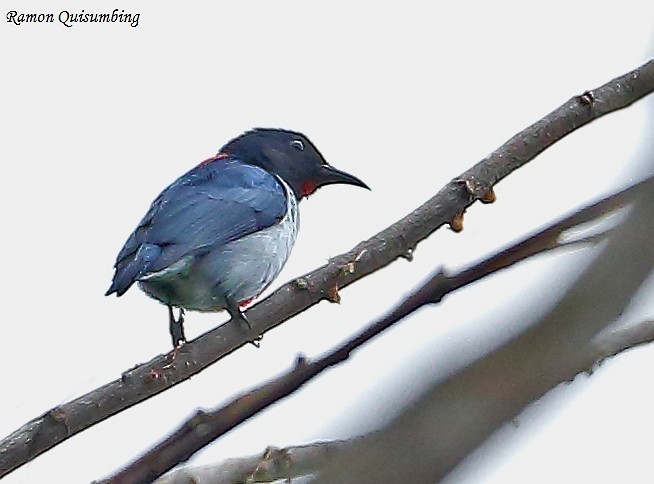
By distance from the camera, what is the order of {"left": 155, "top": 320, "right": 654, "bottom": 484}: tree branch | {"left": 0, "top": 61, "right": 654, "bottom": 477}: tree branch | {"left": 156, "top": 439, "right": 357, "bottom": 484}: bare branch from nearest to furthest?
1. {"left": 155, "top": 320, "right": 654, "bottom": 484}: tree branch
2. {"left": 156, "top": 439, "right": 357, "bottom": 484}: bare branch
3. {"left": 0, "top": 61, "right": 654, "bottom": 477}: tree branch

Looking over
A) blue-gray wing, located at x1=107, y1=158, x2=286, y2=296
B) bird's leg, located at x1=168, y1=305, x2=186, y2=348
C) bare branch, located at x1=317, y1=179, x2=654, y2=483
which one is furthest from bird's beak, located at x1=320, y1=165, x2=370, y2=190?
bare branch, located at x1=317, y1=179, x2=654, y2=483

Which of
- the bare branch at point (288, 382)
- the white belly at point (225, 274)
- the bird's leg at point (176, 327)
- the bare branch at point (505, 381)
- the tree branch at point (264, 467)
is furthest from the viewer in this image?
the white belly at point (225, 274)

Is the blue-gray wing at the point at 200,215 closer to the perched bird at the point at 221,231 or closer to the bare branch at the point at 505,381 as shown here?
the perched bird at the point at 221,231

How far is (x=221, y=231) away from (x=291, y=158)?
120cm

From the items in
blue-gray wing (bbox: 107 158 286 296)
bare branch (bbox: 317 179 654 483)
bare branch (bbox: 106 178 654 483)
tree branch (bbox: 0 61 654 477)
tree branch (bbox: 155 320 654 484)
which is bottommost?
tree branch (bbox: 155 320 654 484)

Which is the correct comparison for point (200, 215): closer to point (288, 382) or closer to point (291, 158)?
point (291, 158)

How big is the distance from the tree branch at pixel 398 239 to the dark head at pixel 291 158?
2607mm

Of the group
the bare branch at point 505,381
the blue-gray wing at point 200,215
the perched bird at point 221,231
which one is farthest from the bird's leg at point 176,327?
the bare branch at point 505,381

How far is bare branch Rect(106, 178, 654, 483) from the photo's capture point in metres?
1.44

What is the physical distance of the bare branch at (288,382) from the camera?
1438 millimetres

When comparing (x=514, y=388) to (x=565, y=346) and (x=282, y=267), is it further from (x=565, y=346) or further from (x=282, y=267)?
(x=282, y=267)

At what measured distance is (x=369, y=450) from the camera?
0.88 meters

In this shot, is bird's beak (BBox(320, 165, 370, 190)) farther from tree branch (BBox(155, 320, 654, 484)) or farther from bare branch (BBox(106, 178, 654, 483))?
bare branch (BBox(106, 178, 654, 483))

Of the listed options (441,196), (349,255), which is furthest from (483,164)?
(349,255)
